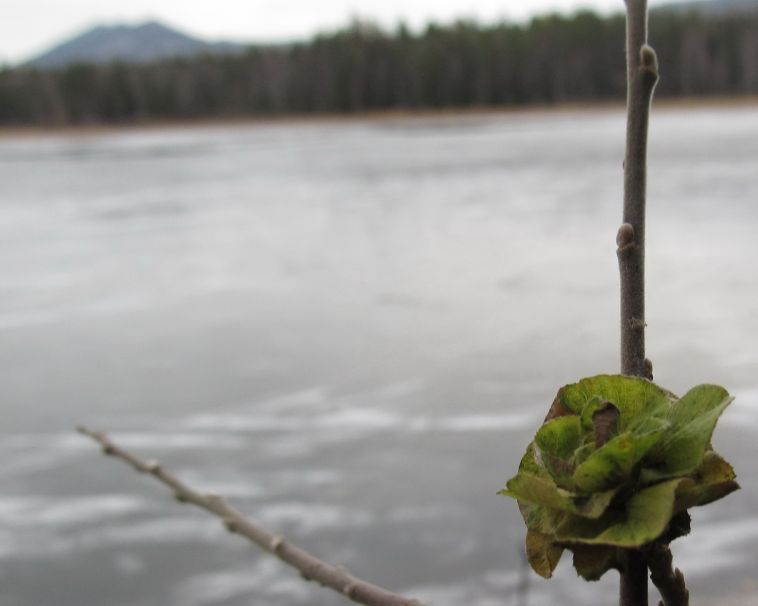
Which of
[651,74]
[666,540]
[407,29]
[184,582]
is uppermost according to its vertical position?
[407,29]

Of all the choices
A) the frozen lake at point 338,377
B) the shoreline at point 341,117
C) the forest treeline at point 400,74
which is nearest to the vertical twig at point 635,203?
the frozen lake at point 338,377

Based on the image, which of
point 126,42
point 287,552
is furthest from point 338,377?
point 126,42

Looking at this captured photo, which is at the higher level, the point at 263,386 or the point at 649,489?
the point at 649,489

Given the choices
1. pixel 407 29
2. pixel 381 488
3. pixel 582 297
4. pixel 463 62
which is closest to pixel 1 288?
pixel 582 297

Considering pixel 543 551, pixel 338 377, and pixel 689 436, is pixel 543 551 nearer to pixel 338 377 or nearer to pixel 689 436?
pixel 689 436

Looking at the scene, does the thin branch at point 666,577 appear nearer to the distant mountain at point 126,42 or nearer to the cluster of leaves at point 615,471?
the cluster of leaves at point 615,471

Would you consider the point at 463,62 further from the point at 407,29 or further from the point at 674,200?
the point at 674,200

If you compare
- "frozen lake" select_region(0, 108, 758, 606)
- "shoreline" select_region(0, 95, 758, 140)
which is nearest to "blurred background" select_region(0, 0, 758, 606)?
"frozen lake" select_region(0, 108, 758, 606)
